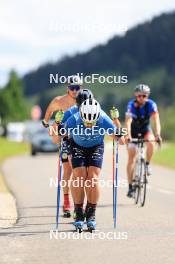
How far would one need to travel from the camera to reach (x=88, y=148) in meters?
10.2

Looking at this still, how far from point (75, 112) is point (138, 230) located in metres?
1.76

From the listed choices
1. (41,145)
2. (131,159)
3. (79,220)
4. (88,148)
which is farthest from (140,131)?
(41,145)

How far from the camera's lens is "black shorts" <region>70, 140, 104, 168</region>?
10109 mm

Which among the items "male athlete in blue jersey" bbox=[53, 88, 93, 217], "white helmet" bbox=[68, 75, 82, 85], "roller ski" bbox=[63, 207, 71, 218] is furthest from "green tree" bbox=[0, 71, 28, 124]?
"male athlete in blue jersey" bbox=[53, 88, 93, 217]

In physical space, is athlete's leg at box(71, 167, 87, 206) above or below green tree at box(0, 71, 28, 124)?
below

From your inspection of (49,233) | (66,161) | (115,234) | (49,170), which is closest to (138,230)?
(115,234)

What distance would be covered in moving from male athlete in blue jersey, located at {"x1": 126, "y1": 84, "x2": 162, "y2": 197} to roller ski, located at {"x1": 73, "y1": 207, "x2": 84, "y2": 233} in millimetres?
3743

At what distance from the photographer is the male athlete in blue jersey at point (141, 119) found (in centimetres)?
1384

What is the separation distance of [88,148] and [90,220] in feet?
3.10

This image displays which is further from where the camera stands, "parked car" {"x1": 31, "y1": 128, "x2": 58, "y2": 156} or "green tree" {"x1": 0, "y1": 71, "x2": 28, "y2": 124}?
"green tree" {"x1": 0, "y1": 71, "x2": 28, "y2": 124}

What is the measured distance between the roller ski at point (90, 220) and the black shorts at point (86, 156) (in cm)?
58

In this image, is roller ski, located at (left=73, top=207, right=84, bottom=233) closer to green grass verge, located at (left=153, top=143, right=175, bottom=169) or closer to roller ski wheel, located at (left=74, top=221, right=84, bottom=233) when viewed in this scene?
roller ski wheel, located at (left=74, top=221, right=84, bottom=233)

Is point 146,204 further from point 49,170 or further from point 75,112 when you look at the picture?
point 49,170

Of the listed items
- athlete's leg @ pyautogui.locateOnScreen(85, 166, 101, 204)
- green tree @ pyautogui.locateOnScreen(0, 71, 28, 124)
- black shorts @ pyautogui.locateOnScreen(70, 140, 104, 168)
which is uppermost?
green tree @ pyautogui.locateOnScreen(0, 71, 28, 124)
